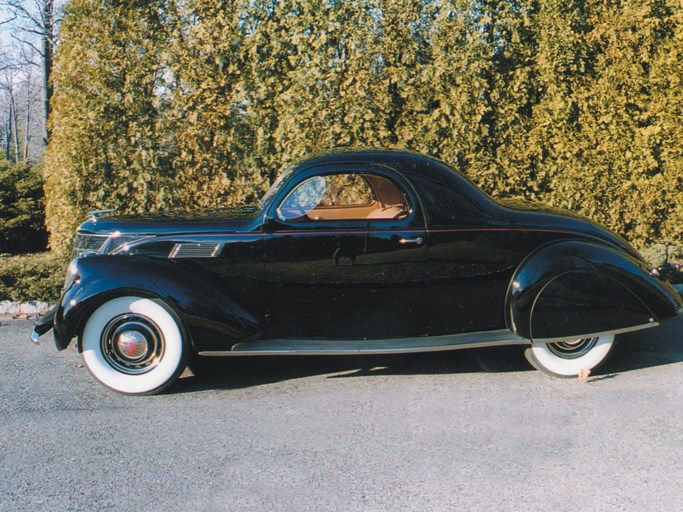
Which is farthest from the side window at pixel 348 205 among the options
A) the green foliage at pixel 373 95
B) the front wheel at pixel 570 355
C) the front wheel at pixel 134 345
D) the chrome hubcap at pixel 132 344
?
the green foliage at pixel 373 95

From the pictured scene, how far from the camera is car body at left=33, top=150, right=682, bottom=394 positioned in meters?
4.49

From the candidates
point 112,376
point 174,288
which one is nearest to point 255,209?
point 174,288

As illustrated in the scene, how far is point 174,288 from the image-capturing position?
443 cm

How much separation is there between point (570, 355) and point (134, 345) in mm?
3065

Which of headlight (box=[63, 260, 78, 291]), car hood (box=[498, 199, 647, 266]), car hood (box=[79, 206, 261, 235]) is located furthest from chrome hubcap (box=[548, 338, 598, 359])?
headlight (box=[63, 260, 78, 291])

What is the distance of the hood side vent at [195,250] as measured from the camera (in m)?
4.54

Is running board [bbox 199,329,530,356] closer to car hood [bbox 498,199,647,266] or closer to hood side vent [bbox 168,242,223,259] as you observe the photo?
hood side vent [bbox 168,242,223,259]

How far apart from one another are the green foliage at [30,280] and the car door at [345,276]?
11.2 ft

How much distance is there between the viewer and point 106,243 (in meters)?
4.70

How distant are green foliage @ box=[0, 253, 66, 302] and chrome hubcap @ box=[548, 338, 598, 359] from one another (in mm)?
4953

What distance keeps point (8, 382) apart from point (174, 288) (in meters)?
1.54

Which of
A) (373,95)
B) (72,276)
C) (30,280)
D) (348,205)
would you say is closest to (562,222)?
(348,205)

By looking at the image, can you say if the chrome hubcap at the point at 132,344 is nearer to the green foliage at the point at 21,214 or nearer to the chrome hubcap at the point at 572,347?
the chrome hubcap at the point at 572,347

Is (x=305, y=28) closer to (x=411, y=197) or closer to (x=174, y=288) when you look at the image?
(x=411, y=197)
